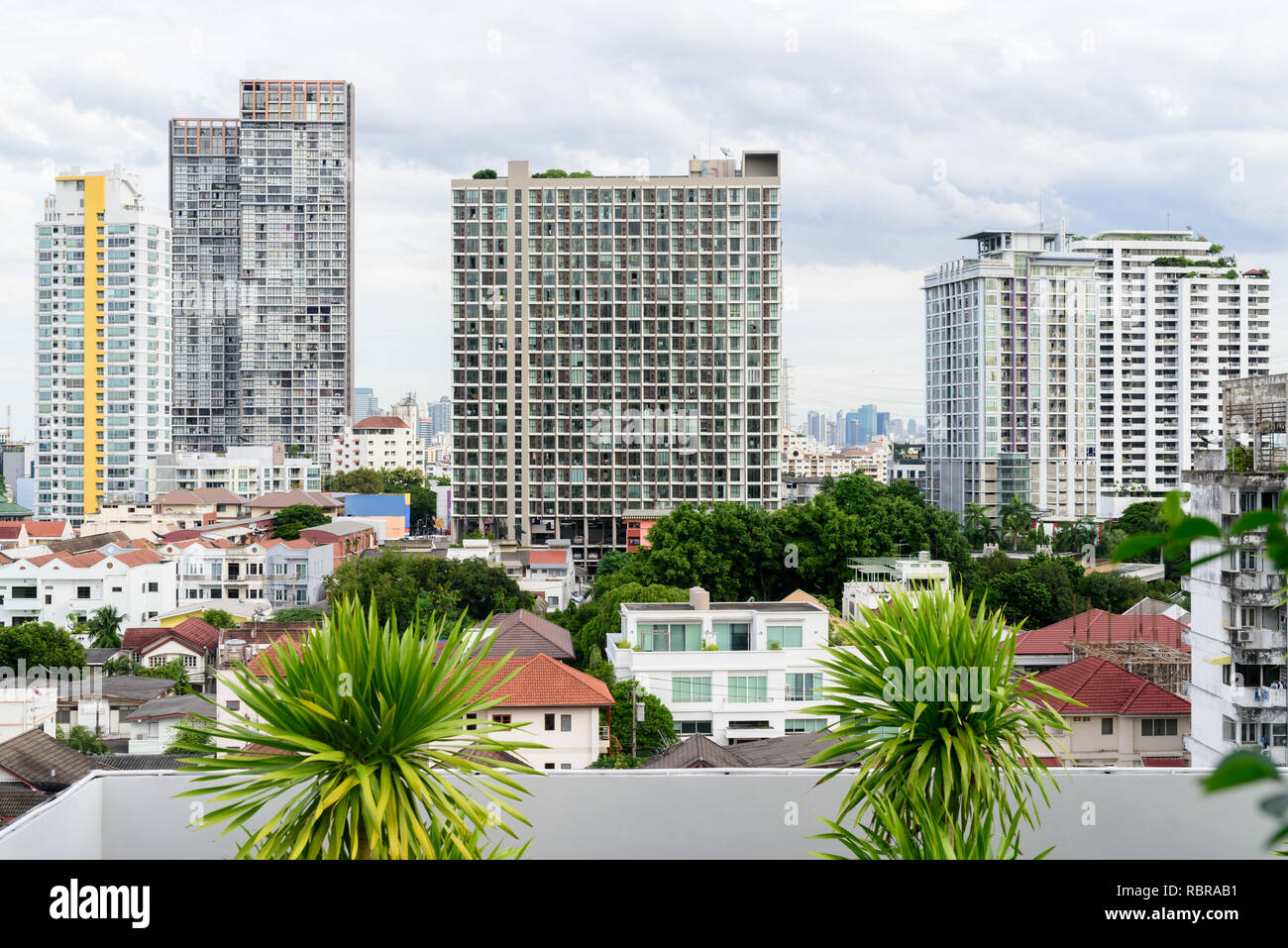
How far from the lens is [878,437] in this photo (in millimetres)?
116125

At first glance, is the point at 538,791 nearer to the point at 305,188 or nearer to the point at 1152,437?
the point at 1152,437

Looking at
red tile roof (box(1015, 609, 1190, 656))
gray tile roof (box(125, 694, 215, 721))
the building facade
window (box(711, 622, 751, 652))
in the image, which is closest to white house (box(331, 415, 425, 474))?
gray tile roof (box(125, 694, 215, 721))

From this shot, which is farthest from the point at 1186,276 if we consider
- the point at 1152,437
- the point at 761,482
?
the point at 761,482

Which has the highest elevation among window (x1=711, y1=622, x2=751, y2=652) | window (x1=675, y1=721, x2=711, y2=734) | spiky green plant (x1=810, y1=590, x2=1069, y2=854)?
spiky green plant (x1=810, y1=590, x2=1069, y2=854)

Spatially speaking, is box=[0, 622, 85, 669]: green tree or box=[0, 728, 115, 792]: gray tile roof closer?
box=[0, 728, 115, 792]: gray tile roof

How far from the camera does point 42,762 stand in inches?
544

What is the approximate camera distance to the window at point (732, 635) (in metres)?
16.6

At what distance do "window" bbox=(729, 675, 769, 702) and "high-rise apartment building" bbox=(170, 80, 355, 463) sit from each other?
2728 inches

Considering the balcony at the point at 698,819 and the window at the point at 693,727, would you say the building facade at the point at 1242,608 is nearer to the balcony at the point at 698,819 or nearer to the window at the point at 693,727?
the window at the point at 693,727

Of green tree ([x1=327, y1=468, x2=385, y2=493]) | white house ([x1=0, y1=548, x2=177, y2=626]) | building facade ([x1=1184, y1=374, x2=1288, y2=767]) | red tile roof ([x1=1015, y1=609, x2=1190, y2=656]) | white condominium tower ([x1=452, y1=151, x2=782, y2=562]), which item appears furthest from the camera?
green tree ([x1=327, y1=468, x2=385, y2=493])

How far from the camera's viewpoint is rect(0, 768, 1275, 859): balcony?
180 inches

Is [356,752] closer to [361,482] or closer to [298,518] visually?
[298,518]

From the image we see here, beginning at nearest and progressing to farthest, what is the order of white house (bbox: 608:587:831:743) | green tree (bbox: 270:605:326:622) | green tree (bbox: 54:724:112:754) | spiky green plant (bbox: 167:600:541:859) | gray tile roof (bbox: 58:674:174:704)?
spiky green plant (bbox: 167:600:541:859), white house (bbox: 608:587:831:743), green tree (bbox: 54:724:112:754), gray tile roof (bbox: 58:674:174:704), green tree (bbox: 270:605:326:622)

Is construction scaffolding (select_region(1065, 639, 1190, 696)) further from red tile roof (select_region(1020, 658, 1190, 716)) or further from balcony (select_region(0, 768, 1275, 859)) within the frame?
balcony (select_region(0, 768, 1275, 859))
